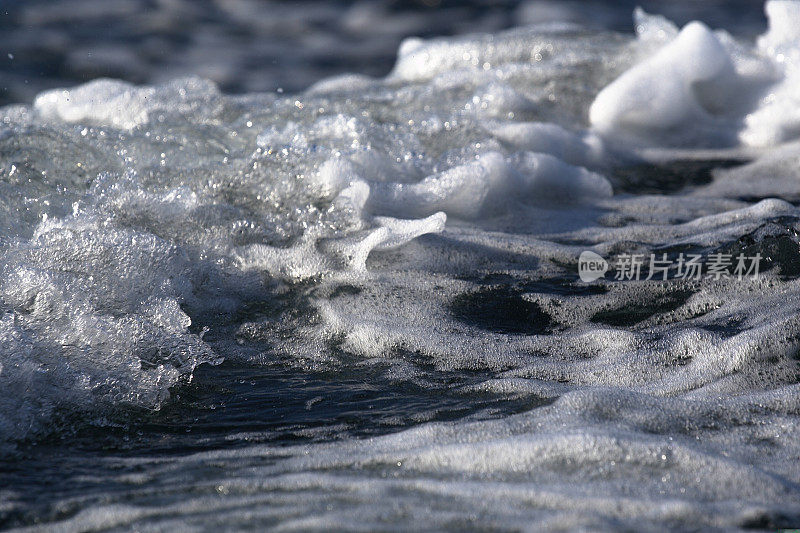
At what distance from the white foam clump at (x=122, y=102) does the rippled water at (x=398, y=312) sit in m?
0.02

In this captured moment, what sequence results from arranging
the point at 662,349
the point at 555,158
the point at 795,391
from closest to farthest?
the point at 795,391 → the point at 662,349 → the point at 555,158

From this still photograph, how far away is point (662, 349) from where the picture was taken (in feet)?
7.11

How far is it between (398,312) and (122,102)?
7.56 feet

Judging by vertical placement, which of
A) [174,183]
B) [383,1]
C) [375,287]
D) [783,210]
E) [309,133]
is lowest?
[375,287]

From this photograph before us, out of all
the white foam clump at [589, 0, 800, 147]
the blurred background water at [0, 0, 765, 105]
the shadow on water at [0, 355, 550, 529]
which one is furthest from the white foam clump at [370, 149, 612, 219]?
the blurred background water at [0, 0, 765, 105]

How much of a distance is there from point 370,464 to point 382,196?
63.6 inches

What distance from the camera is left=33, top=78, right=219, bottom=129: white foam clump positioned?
12.7 feet

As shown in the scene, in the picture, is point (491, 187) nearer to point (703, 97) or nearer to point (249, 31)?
point (703, 97)

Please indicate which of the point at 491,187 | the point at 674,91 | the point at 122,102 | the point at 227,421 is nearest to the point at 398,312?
the point at 227,421

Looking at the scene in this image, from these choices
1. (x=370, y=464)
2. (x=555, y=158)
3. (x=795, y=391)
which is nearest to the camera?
(x=370, y=464)

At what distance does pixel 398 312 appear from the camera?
7.92ft

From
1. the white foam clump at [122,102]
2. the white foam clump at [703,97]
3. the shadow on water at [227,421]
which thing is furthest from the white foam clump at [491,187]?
the white foam clump at [122,102]

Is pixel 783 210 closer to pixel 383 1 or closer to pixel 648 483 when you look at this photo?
pixel 648 483

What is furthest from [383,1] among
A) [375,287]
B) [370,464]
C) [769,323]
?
[370,464]
